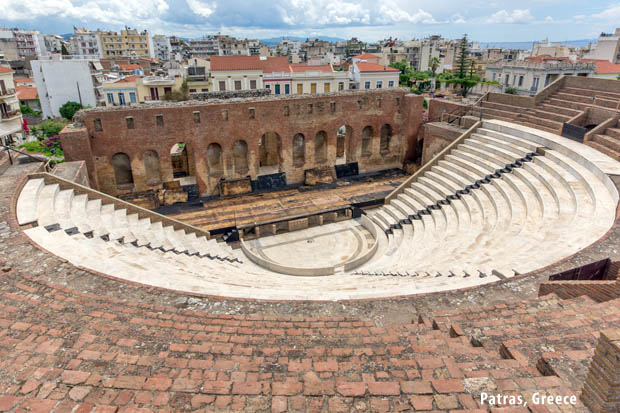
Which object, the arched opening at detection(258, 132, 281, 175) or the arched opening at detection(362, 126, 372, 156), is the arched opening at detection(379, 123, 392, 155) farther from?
the arched opening at detection(258, 132, 281, 175)

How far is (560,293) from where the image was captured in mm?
6945

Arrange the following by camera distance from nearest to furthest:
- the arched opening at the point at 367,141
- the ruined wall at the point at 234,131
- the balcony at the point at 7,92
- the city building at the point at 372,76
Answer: the ruined wall at the point at 234,131, the arched opening at the point at 367,141, the balcony at the point at 7,92, the city building at the point at 372,76

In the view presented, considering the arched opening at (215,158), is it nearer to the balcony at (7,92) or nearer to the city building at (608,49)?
the balcony at (7,92)

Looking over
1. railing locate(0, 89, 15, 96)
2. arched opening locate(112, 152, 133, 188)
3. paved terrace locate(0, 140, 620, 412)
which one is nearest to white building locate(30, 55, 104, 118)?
railing locate(0, 89, 15, 96)

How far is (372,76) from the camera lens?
139ft

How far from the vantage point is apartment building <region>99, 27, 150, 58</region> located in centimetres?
8288

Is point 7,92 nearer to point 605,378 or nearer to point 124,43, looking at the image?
point 605,378

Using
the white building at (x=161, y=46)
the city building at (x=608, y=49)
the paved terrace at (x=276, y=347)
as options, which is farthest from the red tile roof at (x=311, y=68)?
the white building at (x=161, y=46)

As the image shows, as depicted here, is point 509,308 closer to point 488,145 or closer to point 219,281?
point 219,281

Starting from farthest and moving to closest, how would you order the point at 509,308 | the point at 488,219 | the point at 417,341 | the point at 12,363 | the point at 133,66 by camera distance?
the point at 133,66
the point at 488,219
the point at 509,308
the point at 417,341
the point at 12,363

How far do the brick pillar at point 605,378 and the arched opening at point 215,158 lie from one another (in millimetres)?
18568

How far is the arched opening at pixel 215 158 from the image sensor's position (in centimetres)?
2052

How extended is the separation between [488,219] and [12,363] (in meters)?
12.9

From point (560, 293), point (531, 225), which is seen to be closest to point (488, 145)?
point (531, 225)
